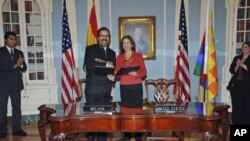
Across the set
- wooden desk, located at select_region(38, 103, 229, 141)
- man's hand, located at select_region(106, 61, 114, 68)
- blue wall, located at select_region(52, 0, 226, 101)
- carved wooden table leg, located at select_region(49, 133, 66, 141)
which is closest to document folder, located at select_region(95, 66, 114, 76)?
man's hand, located at select_region(106, 61, 114, 68)

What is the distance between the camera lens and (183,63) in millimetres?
4758

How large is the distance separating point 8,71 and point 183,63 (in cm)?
290

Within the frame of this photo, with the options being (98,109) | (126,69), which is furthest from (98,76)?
(98,109)

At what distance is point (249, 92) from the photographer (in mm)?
4152

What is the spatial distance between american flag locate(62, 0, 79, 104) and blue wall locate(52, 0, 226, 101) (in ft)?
1.40

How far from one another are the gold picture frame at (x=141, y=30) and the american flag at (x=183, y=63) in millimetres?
530

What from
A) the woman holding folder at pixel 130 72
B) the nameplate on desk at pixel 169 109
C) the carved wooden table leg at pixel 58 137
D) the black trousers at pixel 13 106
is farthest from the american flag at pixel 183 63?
the black trousers at pixel 13 106

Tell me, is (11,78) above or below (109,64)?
below

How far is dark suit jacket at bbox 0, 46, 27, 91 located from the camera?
14.0 ft

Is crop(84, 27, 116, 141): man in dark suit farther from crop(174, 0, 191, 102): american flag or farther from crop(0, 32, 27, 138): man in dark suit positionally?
crop(174, 0, 191, 102): american flag

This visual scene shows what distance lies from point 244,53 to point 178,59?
1.17 m

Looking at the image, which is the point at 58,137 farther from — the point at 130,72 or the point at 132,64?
the point at 132,64

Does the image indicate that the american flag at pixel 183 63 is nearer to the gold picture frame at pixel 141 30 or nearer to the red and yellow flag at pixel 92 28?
the gold picture frame at pixel 141 30

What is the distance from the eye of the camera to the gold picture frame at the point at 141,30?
5.07m
